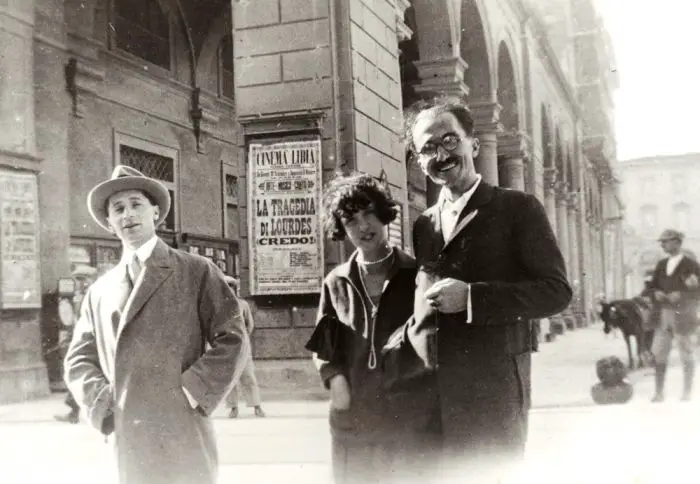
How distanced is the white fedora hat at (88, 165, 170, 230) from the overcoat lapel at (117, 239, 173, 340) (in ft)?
0.60

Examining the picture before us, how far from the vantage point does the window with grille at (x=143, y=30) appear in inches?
445

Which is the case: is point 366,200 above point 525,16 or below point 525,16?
below

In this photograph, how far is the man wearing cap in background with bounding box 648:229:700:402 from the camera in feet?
19.8

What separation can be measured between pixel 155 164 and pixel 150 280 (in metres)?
8.37

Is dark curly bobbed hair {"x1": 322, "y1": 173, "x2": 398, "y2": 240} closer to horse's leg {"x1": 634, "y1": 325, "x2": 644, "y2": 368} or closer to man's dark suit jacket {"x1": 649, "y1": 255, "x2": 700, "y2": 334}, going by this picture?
man's dark suit jacket {"x1": 649, "y1": 255, "x2": 700, "y2": 334}

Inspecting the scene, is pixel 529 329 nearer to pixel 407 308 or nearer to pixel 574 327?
pixel 407 308

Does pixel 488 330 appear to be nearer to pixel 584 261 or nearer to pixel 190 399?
pixel 190 399

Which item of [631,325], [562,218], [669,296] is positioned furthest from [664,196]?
[562,218]

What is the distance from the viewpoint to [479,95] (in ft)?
38.4

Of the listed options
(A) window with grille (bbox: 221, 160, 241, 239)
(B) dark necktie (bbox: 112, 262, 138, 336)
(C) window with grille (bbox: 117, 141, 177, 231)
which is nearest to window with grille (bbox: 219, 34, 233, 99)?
(A) window with grille (bbox: 221, 160, 241, 239)

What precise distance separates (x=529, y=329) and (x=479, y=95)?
30.9 feet

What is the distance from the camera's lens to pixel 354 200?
102 inches

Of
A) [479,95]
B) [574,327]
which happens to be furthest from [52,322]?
[574,327]

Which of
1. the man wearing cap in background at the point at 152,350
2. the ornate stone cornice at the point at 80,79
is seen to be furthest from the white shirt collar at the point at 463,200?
the ornate stone cornice at the point at 80,79
